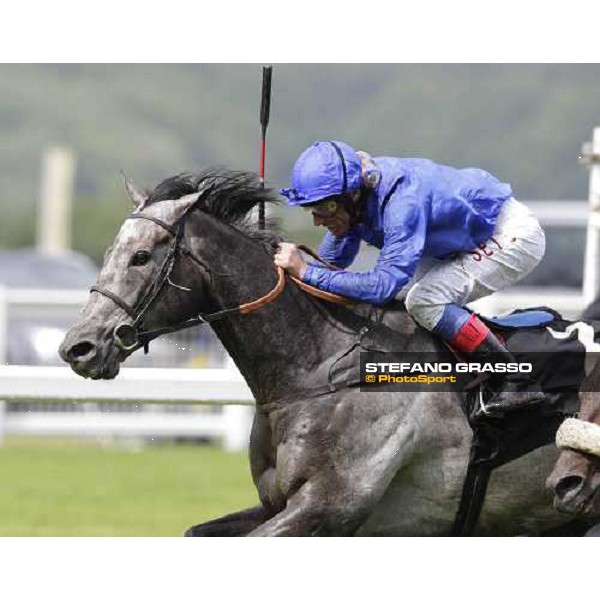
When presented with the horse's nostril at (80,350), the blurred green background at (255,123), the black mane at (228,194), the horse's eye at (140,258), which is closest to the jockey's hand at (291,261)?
the black mane at (228,194)

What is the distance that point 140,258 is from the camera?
18.0 ft

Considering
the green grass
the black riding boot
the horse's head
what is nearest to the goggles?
the black riding boot

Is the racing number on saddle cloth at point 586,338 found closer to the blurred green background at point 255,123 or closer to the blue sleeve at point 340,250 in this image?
the blue sleeve at point 340,250

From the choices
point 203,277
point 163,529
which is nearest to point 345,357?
point 203,277

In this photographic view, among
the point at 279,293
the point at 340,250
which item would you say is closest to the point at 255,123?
the point at 340,250

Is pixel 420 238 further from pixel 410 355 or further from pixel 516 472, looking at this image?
pixel 516 472

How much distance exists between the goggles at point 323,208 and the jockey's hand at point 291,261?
0.53 feet

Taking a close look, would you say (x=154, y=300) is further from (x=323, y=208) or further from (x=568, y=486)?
(x=568, y=486)

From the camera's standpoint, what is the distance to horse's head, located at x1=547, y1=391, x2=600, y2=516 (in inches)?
201

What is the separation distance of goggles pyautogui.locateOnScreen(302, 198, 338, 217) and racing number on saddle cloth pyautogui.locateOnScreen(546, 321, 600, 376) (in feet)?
3.05

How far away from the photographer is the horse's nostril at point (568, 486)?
512 cm

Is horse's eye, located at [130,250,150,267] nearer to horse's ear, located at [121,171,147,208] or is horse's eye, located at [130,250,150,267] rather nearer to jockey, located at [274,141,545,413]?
horse's ear, located at [121,171,147,208]

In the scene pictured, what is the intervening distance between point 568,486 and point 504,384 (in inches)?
25.3

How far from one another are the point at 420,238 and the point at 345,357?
508 millimetres
